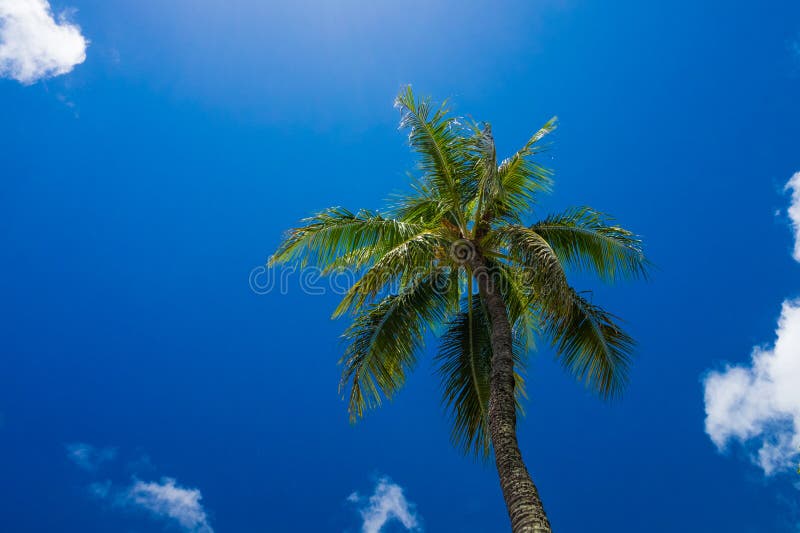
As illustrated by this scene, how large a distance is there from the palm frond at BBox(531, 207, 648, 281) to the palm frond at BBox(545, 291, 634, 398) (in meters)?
0.99

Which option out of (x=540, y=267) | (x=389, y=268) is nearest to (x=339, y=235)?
(x=389, y=268)

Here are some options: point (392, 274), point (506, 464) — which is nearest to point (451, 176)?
point (392, 274)

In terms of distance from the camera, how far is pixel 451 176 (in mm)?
10828

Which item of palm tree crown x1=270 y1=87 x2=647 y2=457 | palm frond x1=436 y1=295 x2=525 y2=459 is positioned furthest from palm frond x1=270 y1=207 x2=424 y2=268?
palm frond x1=436 y1=295 x2=525 y2=459

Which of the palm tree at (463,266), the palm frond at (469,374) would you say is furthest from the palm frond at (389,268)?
the palm frond at (469,374)

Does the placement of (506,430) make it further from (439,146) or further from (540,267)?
(439,146)

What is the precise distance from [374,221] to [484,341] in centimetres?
335

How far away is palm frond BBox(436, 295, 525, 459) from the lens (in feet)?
35.0

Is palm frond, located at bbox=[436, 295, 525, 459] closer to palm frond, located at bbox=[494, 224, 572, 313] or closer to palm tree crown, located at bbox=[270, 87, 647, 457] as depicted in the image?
palm tree crown, located at bbox=[270, 87, 647, 457]

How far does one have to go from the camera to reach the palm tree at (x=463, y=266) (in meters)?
9.28

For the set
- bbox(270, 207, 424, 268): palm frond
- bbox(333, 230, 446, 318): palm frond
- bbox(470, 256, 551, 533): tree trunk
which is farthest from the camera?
bbox(270, 207, 424, 268): palm frond

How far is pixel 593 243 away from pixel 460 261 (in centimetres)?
250

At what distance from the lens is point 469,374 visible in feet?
35.8

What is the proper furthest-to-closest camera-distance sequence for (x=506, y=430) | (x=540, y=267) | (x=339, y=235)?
(x=339, y=235) → (x=540, y=267) → (x=506, y=430)
